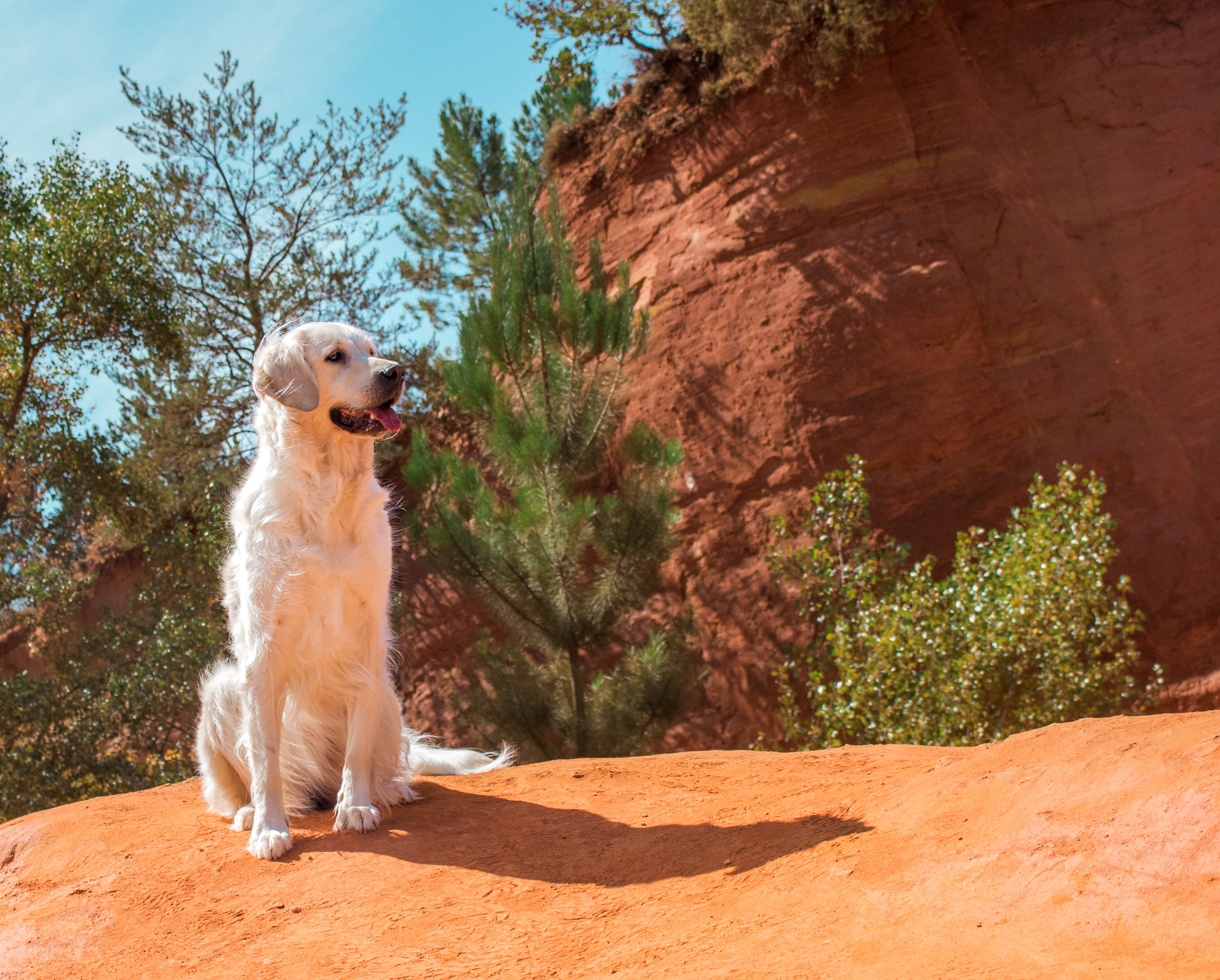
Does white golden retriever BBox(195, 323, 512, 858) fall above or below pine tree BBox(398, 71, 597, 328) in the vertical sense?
below

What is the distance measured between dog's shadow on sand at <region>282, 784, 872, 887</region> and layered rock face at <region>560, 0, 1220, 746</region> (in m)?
7.09

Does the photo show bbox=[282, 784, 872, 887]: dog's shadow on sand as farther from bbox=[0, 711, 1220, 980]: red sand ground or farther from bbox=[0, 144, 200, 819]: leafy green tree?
bbox=[0, 144, 200, 819]: leafy green tree

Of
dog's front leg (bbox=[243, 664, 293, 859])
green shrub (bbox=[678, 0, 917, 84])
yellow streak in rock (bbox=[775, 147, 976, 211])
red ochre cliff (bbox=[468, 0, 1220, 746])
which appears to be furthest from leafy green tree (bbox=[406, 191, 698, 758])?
dog's front leg (bbox=[243, 664, 293, 859])

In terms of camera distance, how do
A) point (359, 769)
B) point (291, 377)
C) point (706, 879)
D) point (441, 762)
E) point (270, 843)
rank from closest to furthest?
point (706, 879) < point (270, 843) < point (291, 377) < point (359, 769) < point (441, 762)

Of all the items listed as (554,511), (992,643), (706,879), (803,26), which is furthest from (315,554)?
(803,26)

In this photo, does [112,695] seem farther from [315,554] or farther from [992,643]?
[992,643]

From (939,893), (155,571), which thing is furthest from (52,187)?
(939,893)

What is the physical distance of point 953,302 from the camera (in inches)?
448

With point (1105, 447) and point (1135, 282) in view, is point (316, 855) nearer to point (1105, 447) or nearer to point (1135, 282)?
point (1105, 447)

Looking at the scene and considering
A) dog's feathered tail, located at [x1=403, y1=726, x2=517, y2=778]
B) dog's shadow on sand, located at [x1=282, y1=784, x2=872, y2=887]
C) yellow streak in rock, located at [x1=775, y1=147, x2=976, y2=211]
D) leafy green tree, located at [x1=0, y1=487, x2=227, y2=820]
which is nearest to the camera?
dog's shadow on sand, located at [x1=282, y1=784, x2=872, y2=887]

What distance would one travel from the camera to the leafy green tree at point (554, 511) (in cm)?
894

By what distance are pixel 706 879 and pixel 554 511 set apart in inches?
224

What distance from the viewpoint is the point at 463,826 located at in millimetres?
4207

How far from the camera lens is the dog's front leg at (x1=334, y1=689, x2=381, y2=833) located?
414 centimetres
